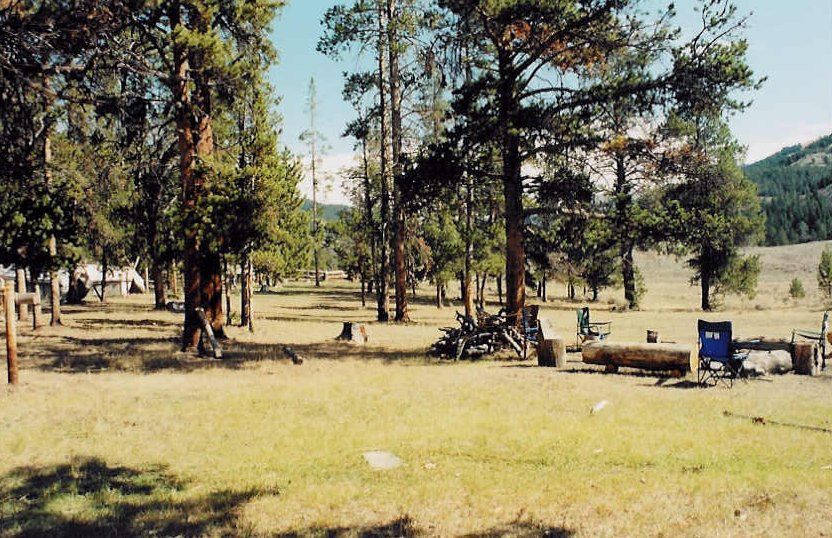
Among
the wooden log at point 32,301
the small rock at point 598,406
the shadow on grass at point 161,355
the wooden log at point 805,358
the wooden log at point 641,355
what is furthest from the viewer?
the wooden log at point 32,301

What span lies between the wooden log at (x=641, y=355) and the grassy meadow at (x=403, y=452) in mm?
369

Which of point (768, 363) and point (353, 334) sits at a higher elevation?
point (353, 334)

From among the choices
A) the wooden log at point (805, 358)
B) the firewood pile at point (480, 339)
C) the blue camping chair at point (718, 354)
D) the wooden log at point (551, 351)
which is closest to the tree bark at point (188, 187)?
the firewood pile at point (480, 339)

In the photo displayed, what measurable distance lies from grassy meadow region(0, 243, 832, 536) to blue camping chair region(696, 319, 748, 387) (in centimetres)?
51

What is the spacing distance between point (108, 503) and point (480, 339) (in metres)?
11.6

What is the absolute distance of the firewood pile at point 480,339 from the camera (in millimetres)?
15781

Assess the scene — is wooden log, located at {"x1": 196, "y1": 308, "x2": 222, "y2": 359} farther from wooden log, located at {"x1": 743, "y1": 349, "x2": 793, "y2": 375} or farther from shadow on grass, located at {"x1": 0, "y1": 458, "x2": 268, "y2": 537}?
wooden log, located at {"x1": 743, "y1": 349, "x2": 793, "y2": 375}

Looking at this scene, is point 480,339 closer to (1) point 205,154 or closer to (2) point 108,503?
(1) point 205,154

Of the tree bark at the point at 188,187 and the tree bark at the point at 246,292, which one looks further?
the tree bark at the point at 246,292

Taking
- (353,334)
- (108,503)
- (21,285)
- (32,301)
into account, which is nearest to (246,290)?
(353,334)

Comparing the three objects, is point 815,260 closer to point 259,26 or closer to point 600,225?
point 600,225

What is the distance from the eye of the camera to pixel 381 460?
22.6ft

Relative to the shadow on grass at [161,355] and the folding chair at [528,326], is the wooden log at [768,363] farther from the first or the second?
the shadow on grass at [161,355]

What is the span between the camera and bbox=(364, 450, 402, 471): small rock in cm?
666
